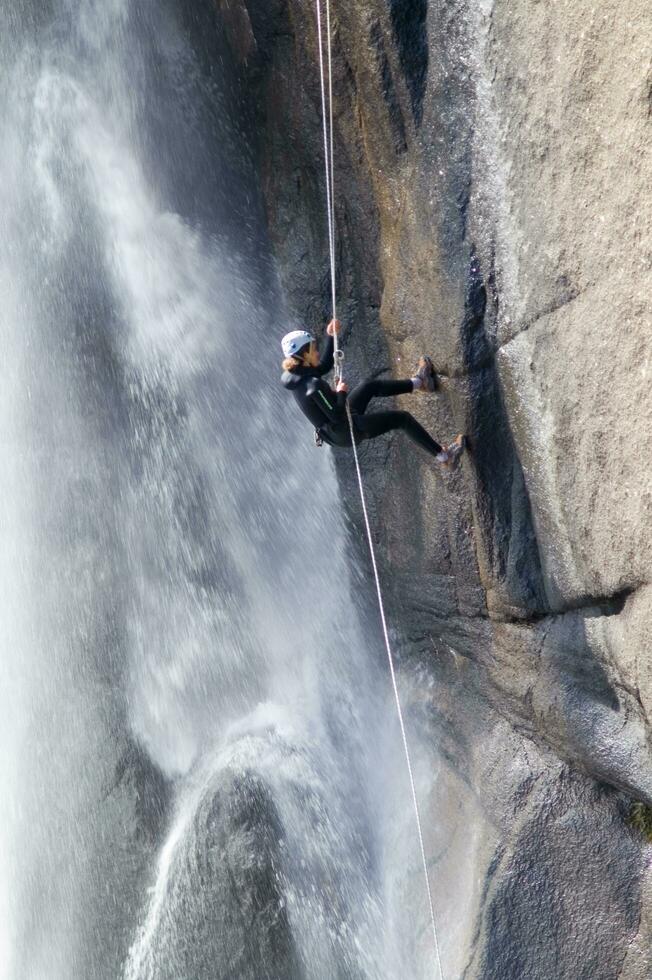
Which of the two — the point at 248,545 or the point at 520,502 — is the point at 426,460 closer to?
the point at 520,502

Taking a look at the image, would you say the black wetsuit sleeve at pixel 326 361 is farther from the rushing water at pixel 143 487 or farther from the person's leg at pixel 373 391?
the rushing water at pixel 143 487

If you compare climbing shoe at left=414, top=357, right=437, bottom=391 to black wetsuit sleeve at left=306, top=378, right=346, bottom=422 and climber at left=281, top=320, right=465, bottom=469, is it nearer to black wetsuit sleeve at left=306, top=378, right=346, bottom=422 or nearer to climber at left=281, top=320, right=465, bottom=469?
climber at left=281, top=320, right=465, bottom=469

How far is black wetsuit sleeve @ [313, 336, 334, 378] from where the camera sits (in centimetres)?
681

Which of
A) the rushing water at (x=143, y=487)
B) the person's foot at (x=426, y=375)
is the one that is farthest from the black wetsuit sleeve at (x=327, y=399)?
the rushing water at (x=143, y=487)

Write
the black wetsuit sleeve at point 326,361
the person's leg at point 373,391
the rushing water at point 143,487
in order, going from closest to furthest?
the person's leg at point 373,391 < the black wetsuit sleeve at point 326,361 < the rushing water at point 143,487

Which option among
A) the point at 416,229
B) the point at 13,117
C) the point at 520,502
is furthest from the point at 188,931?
the point at 13,117

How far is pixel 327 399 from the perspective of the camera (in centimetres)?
664

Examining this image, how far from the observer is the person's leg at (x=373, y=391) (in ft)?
21.8

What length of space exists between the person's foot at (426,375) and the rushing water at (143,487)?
7.24 feet

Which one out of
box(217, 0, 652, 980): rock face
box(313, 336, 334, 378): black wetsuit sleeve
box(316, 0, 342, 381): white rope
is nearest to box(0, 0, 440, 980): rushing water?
box(217, 0, 652, 980): rock face

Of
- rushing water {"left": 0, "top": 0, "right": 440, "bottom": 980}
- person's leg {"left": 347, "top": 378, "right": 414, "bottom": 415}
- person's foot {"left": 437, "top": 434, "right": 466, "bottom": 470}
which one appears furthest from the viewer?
rushing water {"left": 0, "top": 0, "right": 440, "bottom": 980}

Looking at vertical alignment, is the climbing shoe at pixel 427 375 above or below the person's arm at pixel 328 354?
below

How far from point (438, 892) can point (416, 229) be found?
13.9 ft

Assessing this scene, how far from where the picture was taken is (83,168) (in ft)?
29.0
